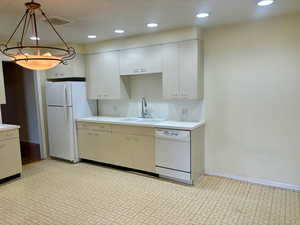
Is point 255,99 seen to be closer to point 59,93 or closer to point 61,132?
point 59,93

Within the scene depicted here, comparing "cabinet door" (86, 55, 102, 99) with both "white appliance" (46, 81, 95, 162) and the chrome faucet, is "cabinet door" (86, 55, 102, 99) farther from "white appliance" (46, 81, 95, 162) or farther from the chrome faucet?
the chrome faucet

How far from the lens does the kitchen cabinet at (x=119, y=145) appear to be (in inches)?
146

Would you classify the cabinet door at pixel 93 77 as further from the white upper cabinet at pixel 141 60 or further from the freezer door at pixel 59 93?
the white upper cabinet at pixel 141 60

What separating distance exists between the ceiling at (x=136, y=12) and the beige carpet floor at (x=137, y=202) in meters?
2.35

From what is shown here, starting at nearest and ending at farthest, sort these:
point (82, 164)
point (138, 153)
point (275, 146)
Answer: point (275, 146), point (138, 153), point (82, 164)

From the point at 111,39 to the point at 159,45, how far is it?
39.2 inches

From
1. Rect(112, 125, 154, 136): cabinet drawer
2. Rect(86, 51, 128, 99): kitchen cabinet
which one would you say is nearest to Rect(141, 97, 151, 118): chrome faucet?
Rect(86, 51, 128, 99): kitchen cabinet

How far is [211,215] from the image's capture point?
2.60m

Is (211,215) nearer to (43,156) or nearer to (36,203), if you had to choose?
(36,203)

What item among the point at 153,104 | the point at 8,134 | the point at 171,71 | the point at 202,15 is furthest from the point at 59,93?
the point at 202,15

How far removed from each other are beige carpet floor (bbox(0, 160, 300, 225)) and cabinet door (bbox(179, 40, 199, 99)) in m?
1.43

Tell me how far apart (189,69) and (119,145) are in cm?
178

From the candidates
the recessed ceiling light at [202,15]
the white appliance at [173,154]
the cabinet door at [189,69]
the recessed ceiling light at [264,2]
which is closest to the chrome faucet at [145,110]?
the white appliance at [173,154]

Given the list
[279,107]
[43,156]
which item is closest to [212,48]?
[279,107]
